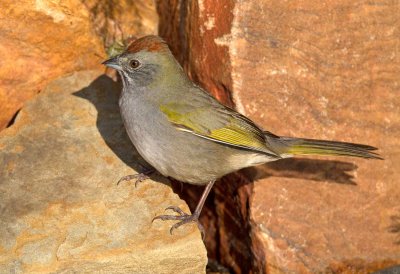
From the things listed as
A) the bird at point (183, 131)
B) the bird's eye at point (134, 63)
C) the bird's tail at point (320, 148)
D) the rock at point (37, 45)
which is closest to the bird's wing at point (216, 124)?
the bird at point (183, 131)

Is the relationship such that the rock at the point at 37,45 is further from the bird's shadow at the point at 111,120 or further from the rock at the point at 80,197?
the bird's shadow at the point at 111,120

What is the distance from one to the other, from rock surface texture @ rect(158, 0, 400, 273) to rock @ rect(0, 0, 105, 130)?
45.0 inches

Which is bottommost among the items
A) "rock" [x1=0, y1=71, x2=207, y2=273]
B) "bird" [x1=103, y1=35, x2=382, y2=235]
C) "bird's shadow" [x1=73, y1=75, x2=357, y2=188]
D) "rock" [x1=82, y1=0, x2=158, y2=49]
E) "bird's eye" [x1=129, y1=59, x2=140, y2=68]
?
"rock" [x1=0, y1=71, x2=207, y2=273]

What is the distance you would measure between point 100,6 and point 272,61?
1.91 metres

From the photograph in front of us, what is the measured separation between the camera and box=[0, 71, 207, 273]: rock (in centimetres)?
461

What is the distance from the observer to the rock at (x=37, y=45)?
5.71 m

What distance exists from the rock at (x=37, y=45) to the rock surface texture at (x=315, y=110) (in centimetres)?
114

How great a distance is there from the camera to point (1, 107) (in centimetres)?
588

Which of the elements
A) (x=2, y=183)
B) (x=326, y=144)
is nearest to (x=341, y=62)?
(x=326, y=144)

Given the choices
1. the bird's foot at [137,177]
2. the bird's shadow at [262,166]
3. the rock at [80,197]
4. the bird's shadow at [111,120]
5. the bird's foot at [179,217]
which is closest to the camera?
the rock at [80,197]

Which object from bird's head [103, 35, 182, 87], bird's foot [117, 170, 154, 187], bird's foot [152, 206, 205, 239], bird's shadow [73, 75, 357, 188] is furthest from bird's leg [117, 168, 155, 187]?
bird's head [103, 35, 182, 87]

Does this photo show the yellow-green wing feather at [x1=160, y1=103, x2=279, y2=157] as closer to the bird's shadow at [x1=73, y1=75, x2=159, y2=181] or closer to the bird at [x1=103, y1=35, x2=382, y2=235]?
the bird at [x1=103, y1=35, x2=382, y2=235]

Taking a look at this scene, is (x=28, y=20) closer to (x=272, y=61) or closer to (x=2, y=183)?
(x=2, y=183)

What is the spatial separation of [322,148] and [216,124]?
0.86 m
